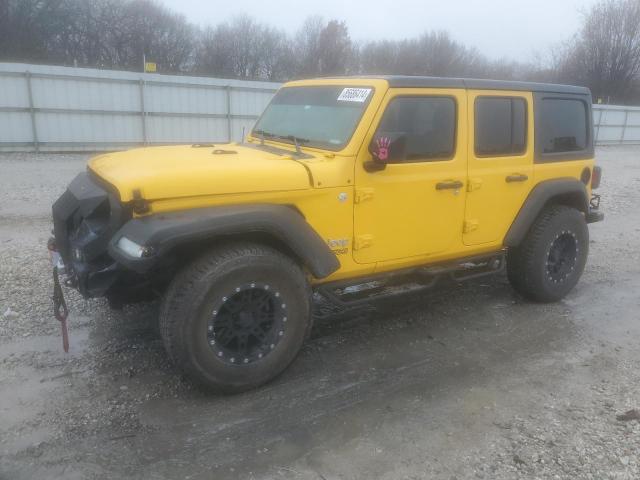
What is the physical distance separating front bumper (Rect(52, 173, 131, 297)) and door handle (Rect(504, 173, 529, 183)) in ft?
9.78

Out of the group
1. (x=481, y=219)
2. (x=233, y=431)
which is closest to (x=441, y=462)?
(x=233, y=431)

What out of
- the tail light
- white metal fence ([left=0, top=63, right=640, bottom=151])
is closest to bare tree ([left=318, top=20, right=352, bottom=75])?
white metal fence ([left=0, top=63, right=640, bottom=151])

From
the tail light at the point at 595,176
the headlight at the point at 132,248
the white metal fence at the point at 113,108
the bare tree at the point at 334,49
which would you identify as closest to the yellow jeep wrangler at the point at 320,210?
the headlight at the point at 132,248

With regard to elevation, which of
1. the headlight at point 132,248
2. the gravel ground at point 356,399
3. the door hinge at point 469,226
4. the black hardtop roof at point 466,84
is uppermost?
the black hardtop roof at point 466,84

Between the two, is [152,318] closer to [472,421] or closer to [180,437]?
[180,437]

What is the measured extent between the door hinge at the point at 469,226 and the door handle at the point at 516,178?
0.46 meters

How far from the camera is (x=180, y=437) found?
9.78 ft

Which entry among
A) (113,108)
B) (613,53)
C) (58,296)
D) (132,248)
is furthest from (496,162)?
(613,53)

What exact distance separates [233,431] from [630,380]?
2.70m

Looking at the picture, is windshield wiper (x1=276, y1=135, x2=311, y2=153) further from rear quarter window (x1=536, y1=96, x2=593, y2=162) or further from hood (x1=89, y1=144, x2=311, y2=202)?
rear quarter window (x1=536, y1=96, x2=593, y2=162)

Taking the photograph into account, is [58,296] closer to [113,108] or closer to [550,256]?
[550,256]

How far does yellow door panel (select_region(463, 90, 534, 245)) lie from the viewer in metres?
4.22

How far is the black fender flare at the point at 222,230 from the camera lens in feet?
9.36

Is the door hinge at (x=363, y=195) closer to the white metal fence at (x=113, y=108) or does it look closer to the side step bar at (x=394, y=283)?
the side step bar at (x=394, y=283)
